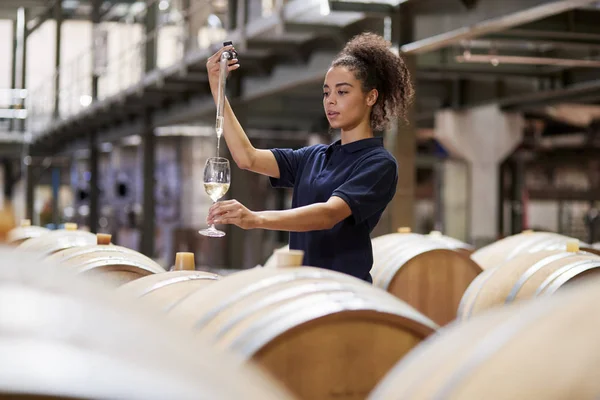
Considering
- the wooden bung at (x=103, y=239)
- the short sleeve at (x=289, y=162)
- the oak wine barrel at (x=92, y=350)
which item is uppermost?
the short sleeve at (x=289, y=162)

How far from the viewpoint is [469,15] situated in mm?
7910

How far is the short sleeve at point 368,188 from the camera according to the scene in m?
3.21

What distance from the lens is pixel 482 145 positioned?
15.6 metres

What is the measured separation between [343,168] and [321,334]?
1.38 metres

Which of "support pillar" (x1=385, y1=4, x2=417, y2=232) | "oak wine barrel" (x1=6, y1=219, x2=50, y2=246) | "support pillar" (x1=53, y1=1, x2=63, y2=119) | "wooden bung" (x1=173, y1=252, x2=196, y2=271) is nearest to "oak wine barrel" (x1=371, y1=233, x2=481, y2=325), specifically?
"wooden bung" (x1=173, y1=252, x2=196, y2=271)

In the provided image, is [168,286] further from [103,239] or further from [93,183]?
[93,183]

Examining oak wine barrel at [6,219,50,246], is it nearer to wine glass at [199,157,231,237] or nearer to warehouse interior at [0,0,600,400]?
warehouse interior at [0,0,600,400]

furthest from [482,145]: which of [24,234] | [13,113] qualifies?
[13,113]

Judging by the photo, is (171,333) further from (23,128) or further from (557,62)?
Answer: (23,128)

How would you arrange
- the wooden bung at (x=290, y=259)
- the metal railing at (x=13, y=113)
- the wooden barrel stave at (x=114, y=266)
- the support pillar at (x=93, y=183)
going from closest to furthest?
the wooden bung at (x=290, y=259) → the wooden barrel stave at (x=114, y=266) → the support pillar at (x=93, y=183) → the metal railing at (x=13, y=113)

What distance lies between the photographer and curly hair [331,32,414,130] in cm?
349

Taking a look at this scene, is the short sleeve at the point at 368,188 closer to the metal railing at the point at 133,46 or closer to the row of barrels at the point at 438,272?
the row of barrels at the point at 438,272

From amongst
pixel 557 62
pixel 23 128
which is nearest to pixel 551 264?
pixel 557 62

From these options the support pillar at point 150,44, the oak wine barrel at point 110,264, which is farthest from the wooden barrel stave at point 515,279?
the support pillar at point 150,44
